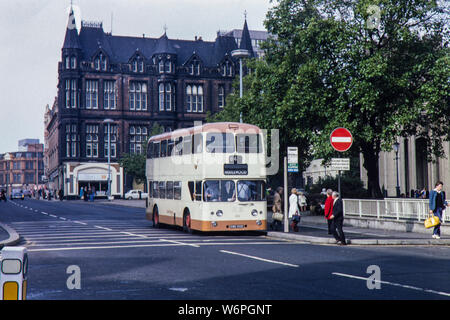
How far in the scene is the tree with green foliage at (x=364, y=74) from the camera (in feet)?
89.9

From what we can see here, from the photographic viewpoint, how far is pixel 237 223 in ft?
75.3

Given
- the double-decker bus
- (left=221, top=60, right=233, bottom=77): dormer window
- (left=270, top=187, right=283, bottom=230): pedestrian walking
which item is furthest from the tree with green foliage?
(left=221, top=60, right=233, bottom=77): dormer window

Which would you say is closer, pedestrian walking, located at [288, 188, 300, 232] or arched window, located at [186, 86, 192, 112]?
pedestrian walking, located at [288, 188, 300, 232]

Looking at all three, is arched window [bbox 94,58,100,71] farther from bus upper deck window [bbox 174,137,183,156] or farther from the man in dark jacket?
the man in dark jacket

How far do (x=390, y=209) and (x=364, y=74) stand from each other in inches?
231

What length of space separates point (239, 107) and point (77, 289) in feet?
82.0

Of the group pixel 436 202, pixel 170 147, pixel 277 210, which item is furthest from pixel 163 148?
pixel 436 202

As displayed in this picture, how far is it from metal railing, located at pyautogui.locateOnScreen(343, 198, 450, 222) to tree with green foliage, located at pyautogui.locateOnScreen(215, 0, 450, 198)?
2.71m

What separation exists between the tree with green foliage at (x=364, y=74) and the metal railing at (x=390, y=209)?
271 centimetres

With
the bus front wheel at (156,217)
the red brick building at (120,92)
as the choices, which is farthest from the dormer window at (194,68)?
the bus front wheel at (156,217)

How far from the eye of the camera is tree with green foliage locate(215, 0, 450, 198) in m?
27.4

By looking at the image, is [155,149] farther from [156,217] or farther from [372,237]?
[372,237]

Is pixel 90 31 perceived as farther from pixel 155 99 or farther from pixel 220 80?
pixel 220 80

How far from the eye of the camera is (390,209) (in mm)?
25297
